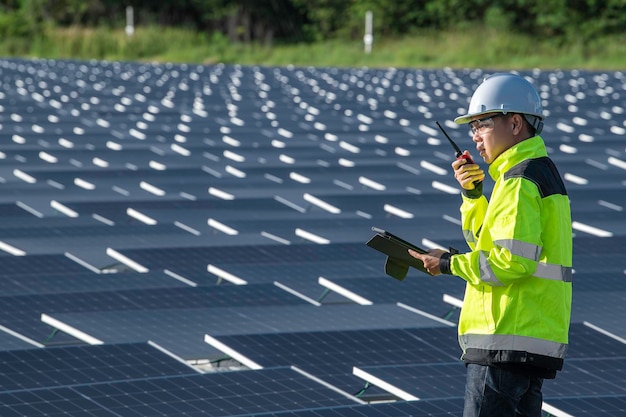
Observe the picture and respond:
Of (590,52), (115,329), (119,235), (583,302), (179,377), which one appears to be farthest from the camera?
(590,52)

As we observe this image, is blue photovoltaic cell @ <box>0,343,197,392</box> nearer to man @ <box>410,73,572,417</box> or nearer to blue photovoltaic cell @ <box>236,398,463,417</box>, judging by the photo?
blue photovoltaic cell @ <box>236,398,463,417</box>

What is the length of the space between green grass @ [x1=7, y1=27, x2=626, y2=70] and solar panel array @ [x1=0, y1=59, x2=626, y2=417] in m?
22.5

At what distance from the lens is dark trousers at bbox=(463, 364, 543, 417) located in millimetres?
4539

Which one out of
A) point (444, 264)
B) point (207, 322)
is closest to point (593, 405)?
point (444, 264)

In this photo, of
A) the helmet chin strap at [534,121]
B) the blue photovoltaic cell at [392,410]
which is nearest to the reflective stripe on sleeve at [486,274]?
the helmet chin strap at [534,121]

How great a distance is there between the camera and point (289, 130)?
22672mm

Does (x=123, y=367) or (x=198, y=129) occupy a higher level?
(x=123, y=367)

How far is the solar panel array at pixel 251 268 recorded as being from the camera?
664cm

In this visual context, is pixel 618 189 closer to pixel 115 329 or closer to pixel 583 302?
pixel 583 302

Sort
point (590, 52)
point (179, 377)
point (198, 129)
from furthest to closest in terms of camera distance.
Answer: point (590, 52)
point (198, 129)
point (179, 377)

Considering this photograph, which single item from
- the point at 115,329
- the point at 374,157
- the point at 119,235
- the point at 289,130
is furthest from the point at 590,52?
the point at 115,329

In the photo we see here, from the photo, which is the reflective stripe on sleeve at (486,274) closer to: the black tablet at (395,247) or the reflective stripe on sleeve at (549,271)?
the reflective stripe on sleeve at (549,271)

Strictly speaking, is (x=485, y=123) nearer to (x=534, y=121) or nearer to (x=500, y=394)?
(x=534, y=121)

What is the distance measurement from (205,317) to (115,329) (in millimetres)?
631
